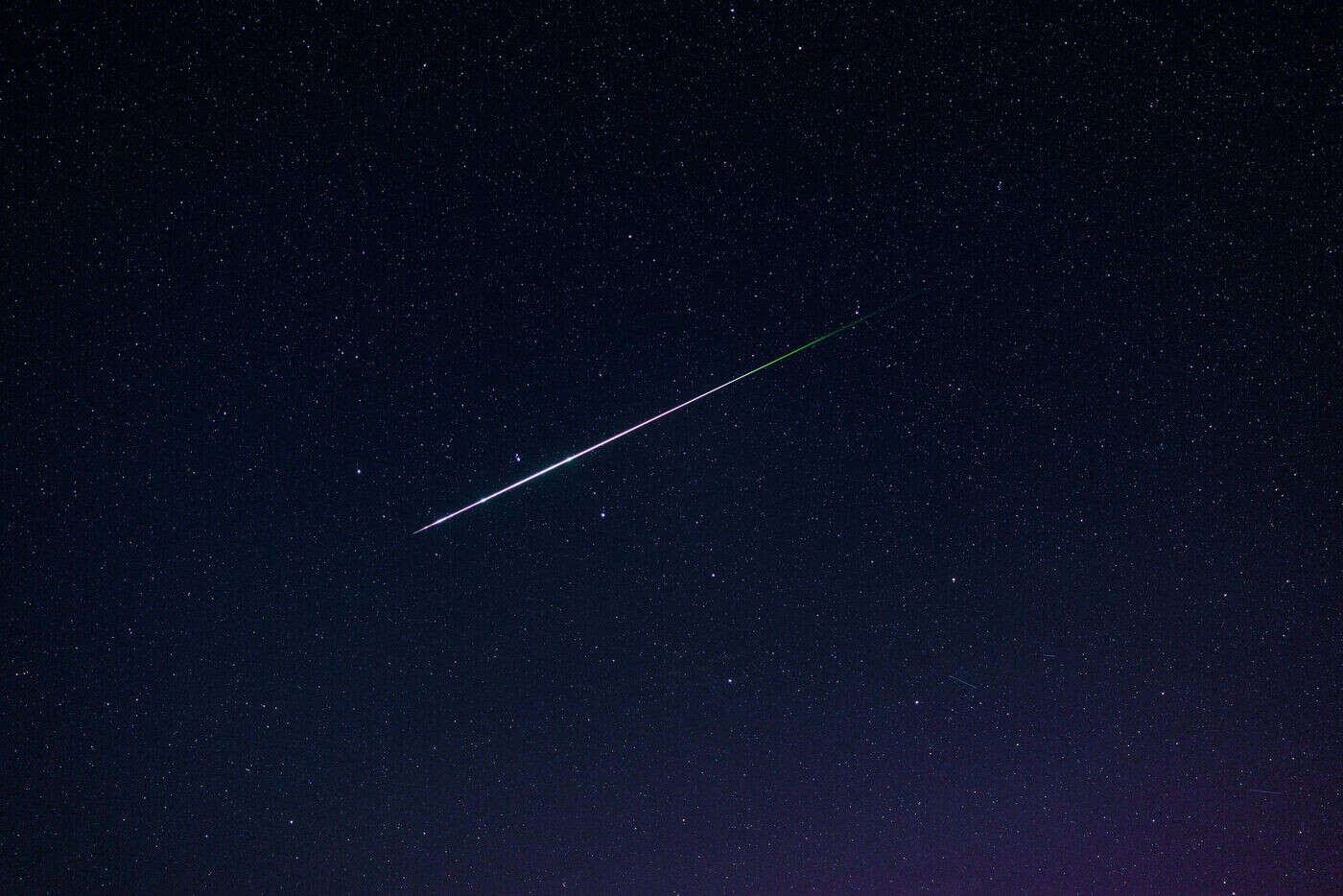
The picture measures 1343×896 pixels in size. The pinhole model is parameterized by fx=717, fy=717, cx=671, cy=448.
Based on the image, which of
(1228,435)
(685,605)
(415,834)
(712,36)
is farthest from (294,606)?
(1228,435)

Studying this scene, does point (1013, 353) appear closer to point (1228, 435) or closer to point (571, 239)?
point (1228, 435)

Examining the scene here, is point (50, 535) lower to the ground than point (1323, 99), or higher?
higher

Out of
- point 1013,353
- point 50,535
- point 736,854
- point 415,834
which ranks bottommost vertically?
point 736,854

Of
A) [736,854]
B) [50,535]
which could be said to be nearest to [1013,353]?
[736,854]

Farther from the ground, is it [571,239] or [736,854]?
[571,239]

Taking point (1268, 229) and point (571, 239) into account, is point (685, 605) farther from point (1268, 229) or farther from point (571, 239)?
point (1268, 229)
